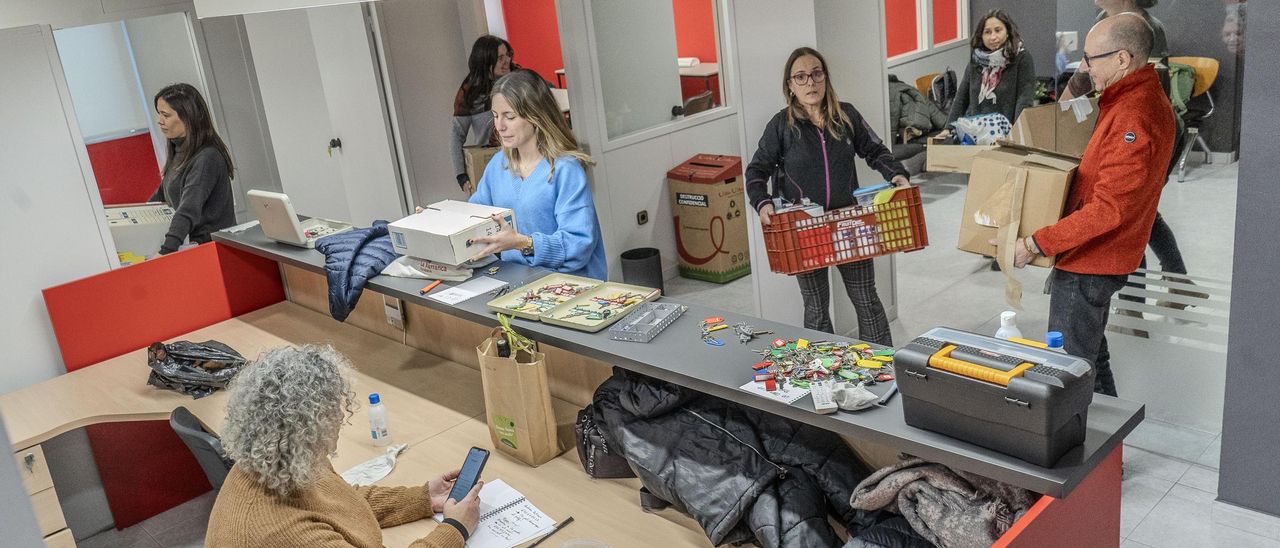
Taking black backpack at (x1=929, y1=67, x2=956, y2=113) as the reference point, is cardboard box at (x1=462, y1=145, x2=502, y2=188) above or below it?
below

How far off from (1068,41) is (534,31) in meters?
5.28

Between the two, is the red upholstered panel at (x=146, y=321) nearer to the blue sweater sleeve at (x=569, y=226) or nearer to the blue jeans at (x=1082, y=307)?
the blue sweater sleeve at (x=569, y=226)

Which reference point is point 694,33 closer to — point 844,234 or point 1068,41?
point 844,234

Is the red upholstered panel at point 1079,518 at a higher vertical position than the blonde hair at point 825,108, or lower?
lower

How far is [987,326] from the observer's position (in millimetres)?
5000

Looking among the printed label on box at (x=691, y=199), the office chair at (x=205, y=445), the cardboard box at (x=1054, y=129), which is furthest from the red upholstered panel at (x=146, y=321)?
the cardboard box at (x=1054, y=129)

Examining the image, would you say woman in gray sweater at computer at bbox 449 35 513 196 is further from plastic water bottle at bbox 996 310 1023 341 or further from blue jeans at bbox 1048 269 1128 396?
plastic water bottle at bbox 996 310 1023 341

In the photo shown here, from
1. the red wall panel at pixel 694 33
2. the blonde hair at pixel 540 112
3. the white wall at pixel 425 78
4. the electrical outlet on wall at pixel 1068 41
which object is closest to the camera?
the blonde hair at pixel 540 112

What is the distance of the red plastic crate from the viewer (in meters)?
4.10

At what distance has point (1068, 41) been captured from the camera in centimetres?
401

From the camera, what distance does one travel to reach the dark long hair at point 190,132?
215 inches

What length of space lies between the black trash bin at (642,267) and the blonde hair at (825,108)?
2.16 m

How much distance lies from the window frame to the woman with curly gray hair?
326 cm

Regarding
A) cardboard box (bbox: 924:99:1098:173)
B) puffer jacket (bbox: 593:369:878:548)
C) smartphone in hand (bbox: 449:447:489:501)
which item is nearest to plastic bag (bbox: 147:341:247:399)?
smartphone in hand (bbox: 449:447:489:501)
